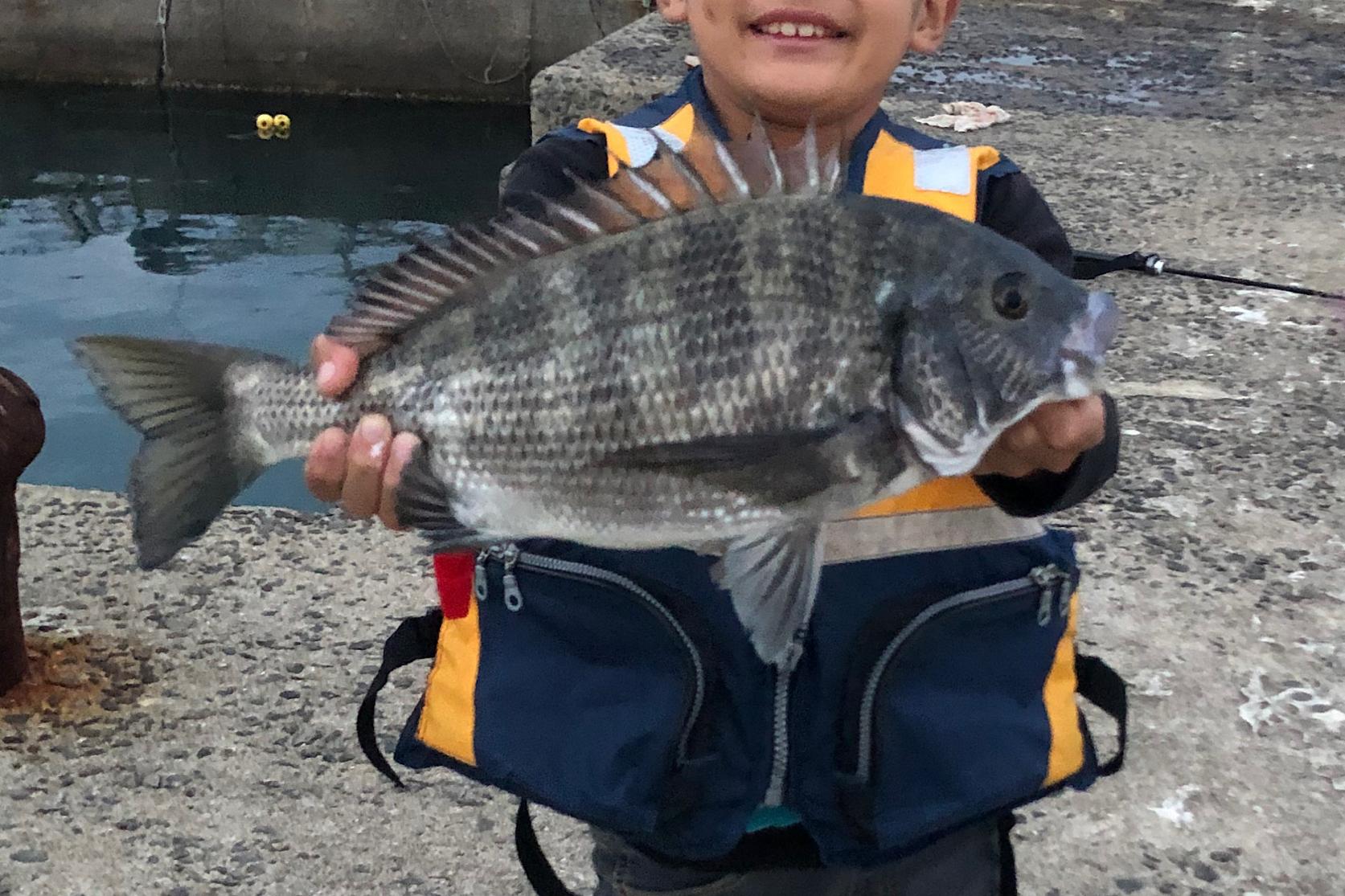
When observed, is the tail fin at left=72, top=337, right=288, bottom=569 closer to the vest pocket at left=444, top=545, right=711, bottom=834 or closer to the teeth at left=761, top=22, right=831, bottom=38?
the vest pocket at left=444, top=545, right=711, bottom=834

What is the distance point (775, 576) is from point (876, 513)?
1.14 ft

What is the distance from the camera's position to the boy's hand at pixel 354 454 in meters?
1.55

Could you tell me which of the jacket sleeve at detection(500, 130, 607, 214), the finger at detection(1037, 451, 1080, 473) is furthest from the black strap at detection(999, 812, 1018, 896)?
the jacket sleeve at detection(500, 130, 607, 214)

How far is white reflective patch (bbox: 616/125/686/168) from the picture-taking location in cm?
179

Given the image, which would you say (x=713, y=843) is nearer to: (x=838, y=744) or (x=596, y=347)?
(x=838, y=744)

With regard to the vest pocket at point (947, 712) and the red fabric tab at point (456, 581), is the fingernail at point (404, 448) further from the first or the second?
the vest pocket at point (947, 712)

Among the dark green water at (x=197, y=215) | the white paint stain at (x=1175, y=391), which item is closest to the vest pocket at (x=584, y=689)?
the white paint stain at (x=1175, y=391)

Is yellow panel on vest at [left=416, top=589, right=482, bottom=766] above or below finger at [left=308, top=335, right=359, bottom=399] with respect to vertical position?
below

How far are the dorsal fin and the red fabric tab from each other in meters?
0.36

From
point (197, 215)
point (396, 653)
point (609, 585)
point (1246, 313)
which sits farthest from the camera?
point (197, 215)

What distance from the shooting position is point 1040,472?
5.22 ft

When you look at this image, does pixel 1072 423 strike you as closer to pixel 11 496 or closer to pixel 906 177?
pixel 906 177

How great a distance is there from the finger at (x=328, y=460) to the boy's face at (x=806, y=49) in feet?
2.32

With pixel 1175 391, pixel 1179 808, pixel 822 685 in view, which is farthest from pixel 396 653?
pixel 1175 391
